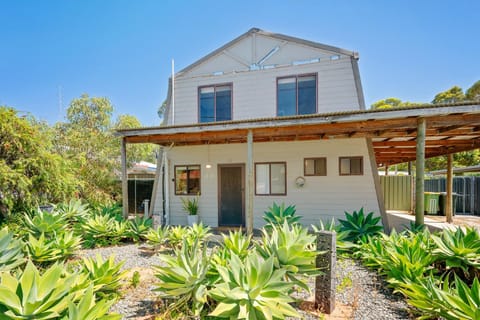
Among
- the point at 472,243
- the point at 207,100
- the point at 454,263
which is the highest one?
the point at 207,100

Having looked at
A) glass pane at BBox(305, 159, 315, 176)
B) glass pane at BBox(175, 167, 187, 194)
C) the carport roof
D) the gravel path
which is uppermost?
the carport roof

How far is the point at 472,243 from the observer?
3.41 metres

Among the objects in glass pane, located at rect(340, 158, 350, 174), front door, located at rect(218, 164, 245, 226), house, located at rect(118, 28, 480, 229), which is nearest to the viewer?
house, located at rect(118, 28, 480, 229)

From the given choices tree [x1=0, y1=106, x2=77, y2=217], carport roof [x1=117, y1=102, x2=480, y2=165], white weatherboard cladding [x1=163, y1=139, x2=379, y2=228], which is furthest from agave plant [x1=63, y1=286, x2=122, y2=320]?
white weatherboard cladding [x1=163, y1=139, x2=379, y2=228]

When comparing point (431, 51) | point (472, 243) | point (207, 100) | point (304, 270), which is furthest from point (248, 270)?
point (431, 51)

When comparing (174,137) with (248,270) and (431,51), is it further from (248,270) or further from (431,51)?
(431,51)

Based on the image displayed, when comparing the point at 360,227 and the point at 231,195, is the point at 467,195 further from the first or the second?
the point at 231,195

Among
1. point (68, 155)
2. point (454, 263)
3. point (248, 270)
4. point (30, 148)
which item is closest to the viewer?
point (248, 270)

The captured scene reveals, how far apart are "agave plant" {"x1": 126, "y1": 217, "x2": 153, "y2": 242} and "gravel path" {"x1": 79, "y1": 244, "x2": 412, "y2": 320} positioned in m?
1.79

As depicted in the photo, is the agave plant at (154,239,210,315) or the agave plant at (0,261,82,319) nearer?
the agave plant at (0,261,82,319)

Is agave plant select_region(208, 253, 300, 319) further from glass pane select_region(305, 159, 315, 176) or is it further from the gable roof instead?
the gable roof

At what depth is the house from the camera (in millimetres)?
7082

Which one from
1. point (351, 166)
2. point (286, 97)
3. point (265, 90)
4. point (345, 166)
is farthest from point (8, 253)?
point (351, 166)

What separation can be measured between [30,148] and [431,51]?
1505cm
